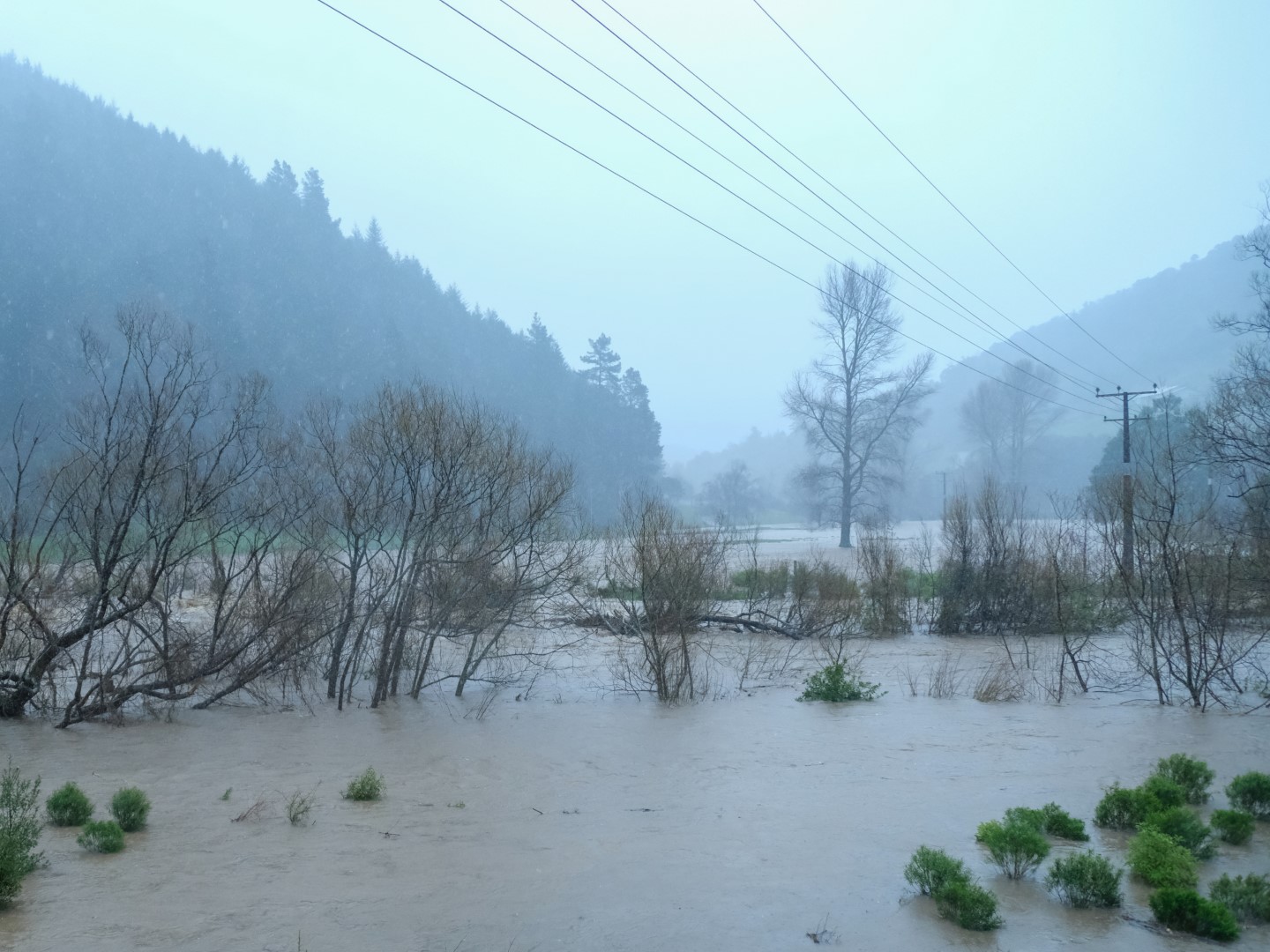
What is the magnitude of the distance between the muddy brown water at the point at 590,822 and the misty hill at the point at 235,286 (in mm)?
37589

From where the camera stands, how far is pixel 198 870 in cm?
716

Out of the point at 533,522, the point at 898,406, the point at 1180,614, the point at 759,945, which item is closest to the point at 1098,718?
the point at 1180,614

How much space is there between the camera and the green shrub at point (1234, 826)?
25.6 ft

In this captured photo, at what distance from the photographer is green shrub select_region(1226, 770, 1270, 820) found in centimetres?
862

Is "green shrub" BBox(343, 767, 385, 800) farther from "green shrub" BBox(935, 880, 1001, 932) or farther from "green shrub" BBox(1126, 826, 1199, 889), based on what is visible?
"green shrub" BBox(1126, 826, 1199, 889)

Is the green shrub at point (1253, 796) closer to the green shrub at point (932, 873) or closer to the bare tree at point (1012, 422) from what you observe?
the green shrub at point (932, 873)

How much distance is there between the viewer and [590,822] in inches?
367

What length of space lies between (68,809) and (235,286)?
216 feet

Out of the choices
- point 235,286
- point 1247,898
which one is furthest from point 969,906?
point 235,286

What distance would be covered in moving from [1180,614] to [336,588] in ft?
46.9

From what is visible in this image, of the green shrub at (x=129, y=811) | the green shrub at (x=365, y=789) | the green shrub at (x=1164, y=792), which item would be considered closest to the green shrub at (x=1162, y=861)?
the green shrub at (x=1164, y=792)

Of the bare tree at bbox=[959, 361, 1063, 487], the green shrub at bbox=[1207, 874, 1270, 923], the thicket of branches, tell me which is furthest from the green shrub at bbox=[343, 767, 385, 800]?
the bare tree at bbox=[959, 361, 1063, 487]

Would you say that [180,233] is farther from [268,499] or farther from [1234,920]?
[1234,920]

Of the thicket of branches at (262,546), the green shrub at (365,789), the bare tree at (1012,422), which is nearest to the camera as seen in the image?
the green shrub at (365,789)
